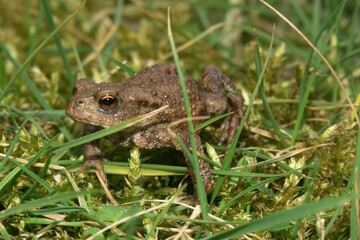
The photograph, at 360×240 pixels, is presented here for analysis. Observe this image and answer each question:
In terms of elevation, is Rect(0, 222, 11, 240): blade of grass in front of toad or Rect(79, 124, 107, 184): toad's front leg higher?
Rect(79, 124, 107, 184): toad's front leg

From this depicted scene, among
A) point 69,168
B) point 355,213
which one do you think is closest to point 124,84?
point 69,168

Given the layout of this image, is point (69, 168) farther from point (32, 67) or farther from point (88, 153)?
point (32, 67)

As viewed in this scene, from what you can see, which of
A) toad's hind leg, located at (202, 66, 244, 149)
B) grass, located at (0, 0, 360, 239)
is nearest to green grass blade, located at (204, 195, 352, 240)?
grass, located at (0, 0, 360, 239)

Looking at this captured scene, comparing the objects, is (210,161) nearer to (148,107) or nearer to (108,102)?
(148,107)

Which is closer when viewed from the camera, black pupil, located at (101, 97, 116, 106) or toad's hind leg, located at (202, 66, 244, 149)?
black pupil, located at (101, 97, 116, 106)

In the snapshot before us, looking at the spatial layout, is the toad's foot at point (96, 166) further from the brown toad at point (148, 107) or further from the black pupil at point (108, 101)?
the black pupil at point (108, 101)

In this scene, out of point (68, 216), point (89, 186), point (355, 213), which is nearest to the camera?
point (355, 213)

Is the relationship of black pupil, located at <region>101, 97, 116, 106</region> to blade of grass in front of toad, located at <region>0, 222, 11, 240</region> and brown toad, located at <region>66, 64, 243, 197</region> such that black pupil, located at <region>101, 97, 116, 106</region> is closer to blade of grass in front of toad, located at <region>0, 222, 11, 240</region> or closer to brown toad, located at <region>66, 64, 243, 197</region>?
brown toad, located at <region>66, 64, 243, 197</region>
